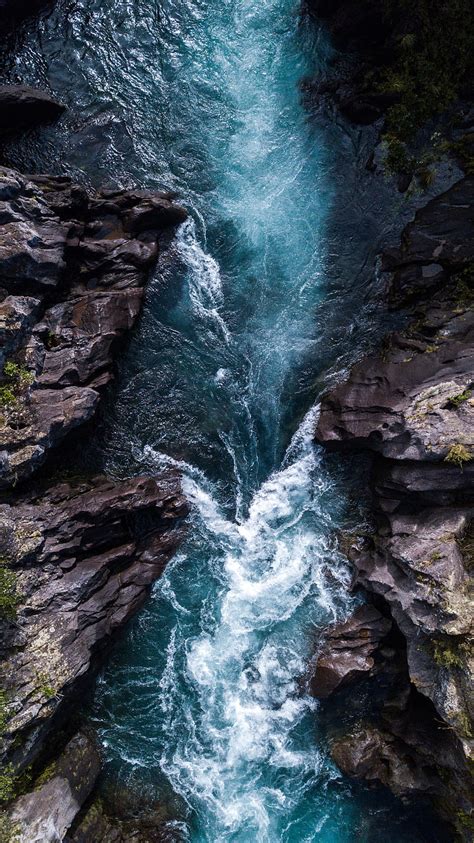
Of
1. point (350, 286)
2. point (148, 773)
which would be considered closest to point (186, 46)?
point (350, 286)

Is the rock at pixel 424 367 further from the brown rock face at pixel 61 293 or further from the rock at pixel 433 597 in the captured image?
the brown rock face at pixel 61 293

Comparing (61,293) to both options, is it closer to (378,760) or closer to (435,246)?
(435,246)

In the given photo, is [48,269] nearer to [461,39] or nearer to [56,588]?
[56,588]

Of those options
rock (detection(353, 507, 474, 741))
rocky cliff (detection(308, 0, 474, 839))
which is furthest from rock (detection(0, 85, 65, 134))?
rock (detection(353, 507, 474, 741))

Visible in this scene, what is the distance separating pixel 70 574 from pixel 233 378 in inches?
256

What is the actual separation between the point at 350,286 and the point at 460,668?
955 centimetres

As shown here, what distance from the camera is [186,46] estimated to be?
47.8 feet

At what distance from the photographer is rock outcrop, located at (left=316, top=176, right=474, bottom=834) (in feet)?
35.2

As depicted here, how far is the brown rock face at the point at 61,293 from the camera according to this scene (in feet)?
38.3

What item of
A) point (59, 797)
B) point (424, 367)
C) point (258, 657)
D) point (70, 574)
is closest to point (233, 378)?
point (424, 367)

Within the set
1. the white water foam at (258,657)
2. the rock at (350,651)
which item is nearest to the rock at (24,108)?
the white water foam at (258,657)

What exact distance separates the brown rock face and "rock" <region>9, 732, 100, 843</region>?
6808mm

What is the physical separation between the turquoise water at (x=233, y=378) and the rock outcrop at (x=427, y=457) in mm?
969

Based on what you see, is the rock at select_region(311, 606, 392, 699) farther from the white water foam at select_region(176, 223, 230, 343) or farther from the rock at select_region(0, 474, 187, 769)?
the white water foam at select_region(176, 223, 230, 343)
